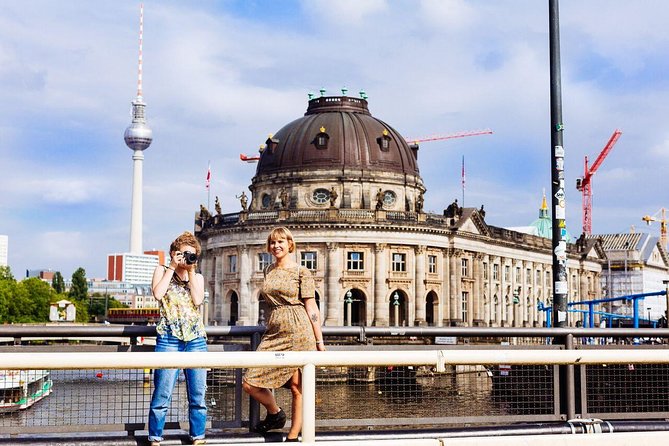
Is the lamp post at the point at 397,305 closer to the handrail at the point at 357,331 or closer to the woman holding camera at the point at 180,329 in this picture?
the handrail at the point at 357,331

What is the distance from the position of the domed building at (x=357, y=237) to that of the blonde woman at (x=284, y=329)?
2819 inches

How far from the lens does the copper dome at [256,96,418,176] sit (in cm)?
8762

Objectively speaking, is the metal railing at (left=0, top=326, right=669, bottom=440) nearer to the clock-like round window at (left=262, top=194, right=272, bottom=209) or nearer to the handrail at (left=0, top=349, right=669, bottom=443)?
the handrail at (left=0, top=349, right=669, bottom=443)

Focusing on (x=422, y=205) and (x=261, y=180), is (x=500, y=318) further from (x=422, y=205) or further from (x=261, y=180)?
(x=261, y=180)

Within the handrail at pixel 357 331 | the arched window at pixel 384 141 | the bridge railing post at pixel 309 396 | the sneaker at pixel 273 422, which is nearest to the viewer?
the bridge railing post at pixel 309 396

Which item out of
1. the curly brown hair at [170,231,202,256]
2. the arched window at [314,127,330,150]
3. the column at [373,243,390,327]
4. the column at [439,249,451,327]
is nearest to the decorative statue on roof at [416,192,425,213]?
the column at [439,249,451,327]

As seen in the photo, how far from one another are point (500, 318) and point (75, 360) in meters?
91.7

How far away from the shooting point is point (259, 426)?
8680 mm

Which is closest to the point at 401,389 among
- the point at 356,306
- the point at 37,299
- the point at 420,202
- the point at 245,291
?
the point at 356,306

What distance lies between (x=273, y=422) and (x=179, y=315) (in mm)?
1367

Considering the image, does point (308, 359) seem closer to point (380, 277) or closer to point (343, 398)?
point (343, 398)

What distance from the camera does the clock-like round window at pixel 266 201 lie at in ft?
296

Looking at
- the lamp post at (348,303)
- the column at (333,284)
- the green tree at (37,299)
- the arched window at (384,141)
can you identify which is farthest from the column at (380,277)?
the green tree at (37,299)

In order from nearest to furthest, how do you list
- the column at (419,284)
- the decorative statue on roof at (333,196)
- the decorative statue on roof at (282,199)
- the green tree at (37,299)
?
the column at (419,284), the decorative statue on roof at (333,196), the decorative statue on roof at (282,199), the green tree at (37,299)
